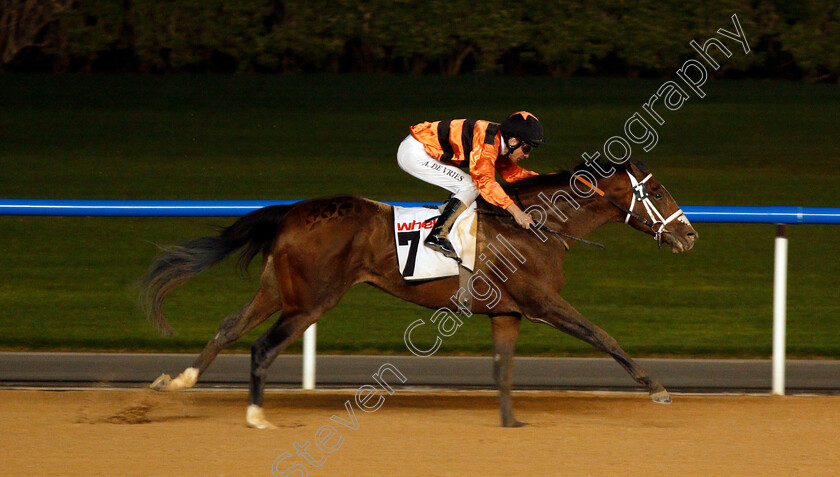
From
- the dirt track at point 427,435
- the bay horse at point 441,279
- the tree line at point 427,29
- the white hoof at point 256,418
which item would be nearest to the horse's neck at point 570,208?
the bay horse at point 441,279

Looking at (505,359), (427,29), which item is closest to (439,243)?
(505,359)

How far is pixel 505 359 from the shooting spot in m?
5.61

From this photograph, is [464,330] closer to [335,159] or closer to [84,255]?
A: [84,255]

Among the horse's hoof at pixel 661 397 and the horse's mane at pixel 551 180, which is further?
the horse's mane at pixel 551 180

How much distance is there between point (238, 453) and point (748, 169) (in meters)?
9.51

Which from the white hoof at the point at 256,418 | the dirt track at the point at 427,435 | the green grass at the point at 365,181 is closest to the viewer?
the dirt track at the point at 427,435

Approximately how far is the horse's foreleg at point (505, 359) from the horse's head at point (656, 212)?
820 mm

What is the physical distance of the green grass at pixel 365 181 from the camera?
26.6 feet

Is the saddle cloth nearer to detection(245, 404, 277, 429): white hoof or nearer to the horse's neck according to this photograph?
the horse's neck

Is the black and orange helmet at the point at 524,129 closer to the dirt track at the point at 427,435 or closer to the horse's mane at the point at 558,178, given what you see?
the horse's mane at the point at 558,178

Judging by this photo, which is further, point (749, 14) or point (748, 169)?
point (749, 14)

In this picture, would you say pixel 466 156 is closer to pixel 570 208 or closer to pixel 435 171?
pixel 435 171

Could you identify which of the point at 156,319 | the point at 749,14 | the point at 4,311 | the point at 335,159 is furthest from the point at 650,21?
the point at 156,319

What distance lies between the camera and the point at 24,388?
624 centimetres
